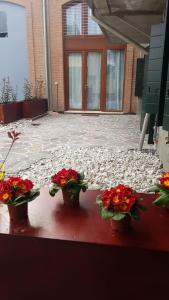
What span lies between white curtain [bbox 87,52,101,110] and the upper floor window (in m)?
0.72

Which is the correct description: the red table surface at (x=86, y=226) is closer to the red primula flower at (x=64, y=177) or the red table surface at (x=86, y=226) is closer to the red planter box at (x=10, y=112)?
the red primula flower at (x=64, y=177)

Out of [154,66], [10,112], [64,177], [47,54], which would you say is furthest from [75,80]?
[64,177]

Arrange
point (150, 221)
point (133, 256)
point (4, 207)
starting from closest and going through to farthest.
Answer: point (133, 256) → point (150, 221) → point (4, 207)

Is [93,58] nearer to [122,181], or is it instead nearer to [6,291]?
[122,181]

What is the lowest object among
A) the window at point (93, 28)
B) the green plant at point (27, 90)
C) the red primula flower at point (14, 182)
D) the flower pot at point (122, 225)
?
the flower pot at point (122, 225)

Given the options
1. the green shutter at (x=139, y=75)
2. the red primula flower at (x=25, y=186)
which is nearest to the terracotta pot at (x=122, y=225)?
the red primula flower at (x=25, y=186)

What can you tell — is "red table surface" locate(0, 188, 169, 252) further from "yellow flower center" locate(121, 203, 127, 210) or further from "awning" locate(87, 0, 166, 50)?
"awning" locate(87, 0, 166, 50)

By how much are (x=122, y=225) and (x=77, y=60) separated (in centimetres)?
813

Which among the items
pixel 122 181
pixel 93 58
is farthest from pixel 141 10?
pixel 93 58

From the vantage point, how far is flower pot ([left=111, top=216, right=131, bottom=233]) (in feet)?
3.53

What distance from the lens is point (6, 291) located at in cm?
120

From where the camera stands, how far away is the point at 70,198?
130 centimetres

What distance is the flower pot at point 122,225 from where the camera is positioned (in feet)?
3.53

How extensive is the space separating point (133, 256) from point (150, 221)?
21cm
